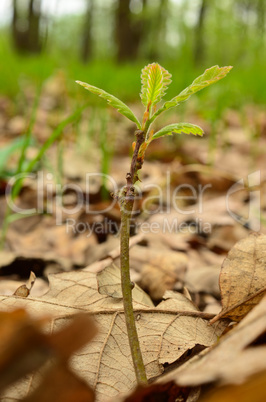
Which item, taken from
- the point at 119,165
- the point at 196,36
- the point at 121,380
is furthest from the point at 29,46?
the point at 121,380

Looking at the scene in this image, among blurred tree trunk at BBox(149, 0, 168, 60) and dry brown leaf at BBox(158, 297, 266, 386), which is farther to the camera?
blurred tree trunk at BBox(149, 0, 168, 60)

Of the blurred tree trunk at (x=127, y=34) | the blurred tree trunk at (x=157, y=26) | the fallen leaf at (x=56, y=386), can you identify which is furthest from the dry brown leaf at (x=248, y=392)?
the blurred tree trunk at (x=127, y=34)

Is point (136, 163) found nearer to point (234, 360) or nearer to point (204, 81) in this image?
point (204, 81)

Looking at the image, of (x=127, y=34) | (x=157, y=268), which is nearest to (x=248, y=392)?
(x=157, y=268)

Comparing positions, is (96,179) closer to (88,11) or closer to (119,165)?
(119,165)

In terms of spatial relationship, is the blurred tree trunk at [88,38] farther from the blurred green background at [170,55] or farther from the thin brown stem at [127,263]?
the thin brown stem at [127,263]

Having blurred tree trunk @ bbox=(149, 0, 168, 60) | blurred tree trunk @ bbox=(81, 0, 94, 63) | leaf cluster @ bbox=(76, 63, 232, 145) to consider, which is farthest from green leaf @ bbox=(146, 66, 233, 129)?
blurred tree trunk @ bbox=(81, 0, 94, 63)

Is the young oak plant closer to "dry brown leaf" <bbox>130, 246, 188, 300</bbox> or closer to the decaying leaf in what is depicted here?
the decaying leaf
